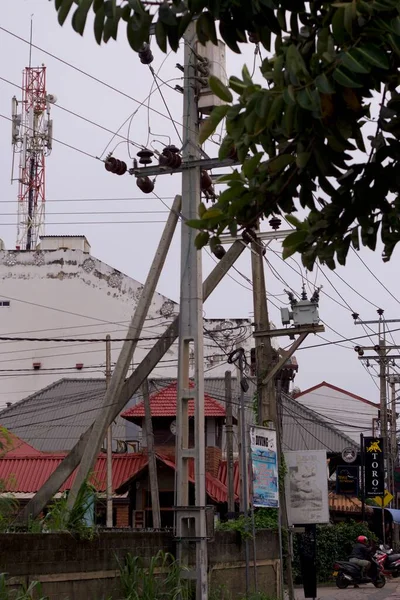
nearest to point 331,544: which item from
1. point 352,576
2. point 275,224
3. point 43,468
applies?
point 352,576

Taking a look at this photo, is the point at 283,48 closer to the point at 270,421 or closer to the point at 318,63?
the point at 318,63

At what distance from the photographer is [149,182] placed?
17531 millimetres

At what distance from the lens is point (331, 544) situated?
32719 mm

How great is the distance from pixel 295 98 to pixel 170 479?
1139 inches

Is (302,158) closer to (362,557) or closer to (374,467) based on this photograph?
(362,557)

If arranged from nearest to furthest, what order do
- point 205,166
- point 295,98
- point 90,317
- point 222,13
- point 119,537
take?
point 295,98 → point 222,13 → point 119,537 → point 205,166 → point 90,317

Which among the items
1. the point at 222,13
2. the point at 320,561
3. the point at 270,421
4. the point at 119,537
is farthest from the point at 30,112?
the point at 222,13

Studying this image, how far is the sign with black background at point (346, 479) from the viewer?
39.6 meters

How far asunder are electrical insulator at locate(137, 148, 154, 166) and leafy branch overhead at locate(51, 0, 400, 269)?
38.1ft

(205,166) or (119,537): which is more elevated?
(205,166)

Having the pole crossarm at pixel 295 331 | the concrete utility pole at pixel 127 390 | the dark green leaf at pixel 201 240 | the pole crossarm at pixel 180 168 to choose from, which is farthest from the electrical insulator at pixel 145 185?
the dark green leaf at pixel 201 240

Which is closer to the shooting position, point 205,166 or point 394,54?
point 394,54

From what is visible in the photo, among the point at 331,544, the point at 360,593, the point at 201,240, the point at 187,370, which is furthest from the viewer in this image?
the point at 331,544

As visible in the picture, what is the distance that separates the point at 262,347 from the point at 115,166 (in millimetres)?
6864
